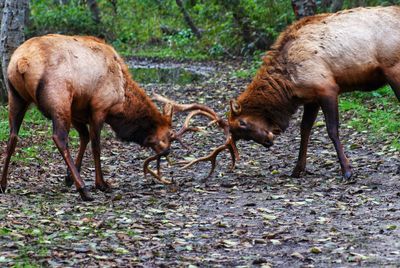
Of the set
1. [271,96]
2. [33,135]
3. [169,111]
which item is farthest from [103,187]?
[33,135]

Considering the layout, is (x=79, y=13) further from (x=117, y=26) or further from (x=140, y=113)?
(x=140, y=113)

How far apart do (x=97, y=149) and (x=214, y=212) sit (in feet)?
5.85

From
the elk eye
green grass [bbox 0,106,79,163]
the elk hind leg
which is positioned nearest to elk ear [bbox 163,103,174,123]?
the elk eye

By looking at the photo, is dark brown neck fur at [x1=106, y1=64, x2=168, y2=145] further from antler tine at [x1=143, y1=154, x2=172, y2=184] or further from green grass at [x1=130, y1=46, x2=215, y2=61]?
green grass at [x1=130, y1=46, x2=215, y2=61]

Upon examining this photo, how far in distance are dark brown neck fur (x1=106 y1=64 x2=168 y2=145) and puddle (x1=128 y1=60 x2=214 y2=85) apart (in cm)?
949

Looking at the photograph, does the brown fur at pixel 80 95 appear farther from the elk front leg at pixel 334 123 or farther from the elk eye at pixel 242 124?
the elk front leg at pixel 334 123

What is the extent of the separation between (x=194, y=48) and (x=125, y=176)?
1709cm

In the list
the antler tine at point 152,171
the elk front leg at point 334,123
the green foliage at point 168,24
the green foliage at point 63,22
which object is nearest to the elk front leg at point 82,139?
the antler tine at point 152,171

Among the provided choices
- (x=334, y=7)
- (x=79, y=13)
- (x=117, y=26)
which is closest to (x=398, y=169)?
(x=334, y=7)

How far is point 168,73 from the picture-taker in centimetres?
2220

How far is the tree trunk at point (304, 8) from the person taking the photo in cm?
1672

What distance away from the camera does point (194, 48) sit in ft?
89.6

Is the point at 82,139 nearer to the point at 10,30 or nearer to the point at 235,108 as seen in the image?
the point at 235,108

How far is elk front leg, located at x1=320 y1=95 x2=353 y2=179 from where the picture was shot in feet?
32.0
